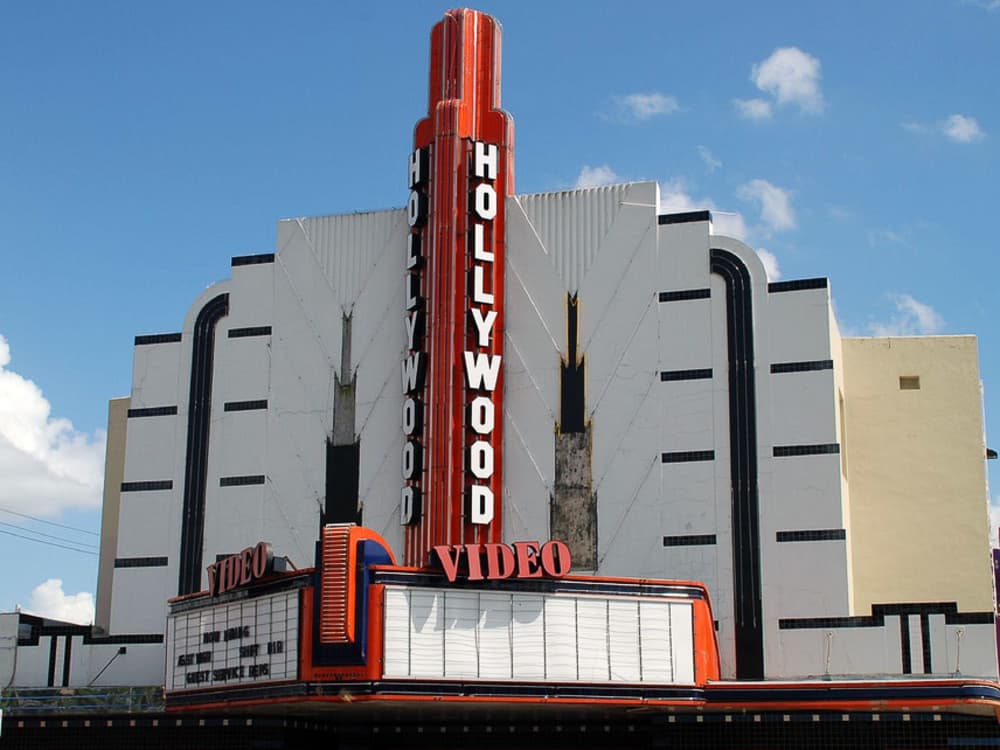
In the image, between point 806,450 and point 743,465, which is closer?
point 806,450

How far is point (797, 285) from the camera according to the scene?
47.7 m

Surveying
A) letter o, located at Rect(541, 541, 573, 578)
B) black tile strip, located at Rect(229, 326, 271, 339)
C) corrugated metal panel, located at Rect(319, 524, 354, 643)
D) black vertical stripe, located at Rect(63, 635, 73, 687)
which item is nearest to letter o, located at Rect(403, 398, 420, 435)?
black tile strip, located at Rect(229, 326, 271, 339)

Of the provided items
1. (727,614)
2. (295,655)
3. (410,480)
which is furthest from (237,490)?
(727,614)

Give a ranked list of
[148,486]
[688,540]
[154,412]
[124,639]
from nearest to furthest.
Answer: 1. [688,540]
2. [124,639]
3. [148,486]
4. [154,412]

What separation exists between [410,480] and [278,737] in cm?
913

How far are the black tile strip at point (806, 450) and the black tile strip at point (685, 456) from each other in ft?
6.83

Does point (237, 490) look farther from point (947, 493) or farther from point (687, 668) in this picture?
point (947, 493)

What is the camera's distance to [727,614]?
4566 centimetres

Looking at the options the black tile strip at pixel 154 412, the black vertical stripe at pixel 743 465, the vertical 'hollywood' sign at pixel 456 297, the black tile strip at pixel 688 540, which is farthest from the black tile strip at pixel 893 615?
the black tile strip at pixel 154 412

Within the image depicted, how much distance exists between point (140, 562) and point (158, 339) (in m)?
8.14

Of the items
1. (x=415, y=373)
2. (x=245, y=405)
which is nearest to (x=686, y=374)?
(x=415, y=373)

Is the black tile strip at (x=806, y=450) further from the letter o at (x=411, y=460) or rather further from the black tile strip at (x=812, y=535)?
the letter o at (x=411, y=460)

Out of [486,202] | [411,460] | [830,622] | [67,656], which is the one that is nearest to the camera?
[830,622]

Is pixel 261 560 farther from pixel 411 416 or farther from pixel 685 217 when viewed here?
pixel 685 217
